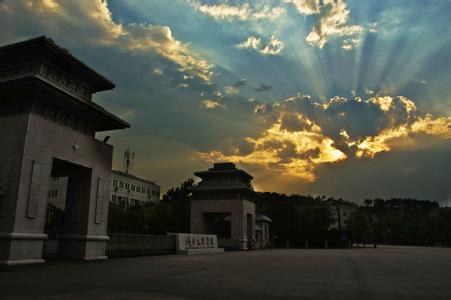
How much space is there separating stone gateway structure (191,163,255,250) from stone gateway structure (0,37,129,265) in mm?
26542

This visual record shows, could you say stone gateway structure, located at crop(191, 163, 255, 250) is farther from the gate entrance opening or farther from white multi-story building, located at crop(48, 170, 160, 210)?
white multi-story building, located at crop(48, 170, 160, 210)

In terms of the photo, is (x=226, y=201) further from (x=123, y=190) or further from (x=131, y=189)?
(x=131, y=189)

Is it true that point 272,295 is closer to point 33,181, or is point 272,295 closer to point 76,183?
point 33,181

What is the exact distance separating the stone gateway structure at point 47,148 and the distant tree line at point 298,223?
96.6 ft

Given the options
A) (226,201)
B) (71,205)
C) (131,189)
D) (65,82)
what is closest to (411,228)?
(226,201)

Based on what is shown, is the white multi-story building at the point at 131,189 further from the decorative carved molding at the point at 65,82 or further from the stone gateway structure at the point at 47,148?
the decorative carved molding at the point at 65,82

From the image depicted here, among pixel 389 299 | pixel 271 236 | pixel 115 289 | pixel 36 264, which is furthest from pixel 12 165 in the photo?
pixel 271 236

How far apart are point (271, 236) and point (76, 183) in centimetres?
5550

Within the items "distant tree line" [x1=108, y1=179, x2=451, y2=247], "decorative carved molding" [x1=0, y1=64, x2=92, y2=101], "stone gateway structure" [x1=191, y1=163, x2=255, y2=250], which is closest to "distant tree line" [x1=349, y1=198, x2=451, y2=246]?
"distant tree line" [x1=108, y1=179, x2=451, y2=247]

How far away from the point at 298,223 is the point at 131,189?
141ft

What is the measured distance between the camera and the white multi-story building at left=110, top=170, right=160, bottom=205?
287ft

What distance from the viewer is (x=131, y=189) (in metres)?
94.9

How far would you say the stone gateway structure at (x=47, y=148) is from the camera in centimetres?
1630

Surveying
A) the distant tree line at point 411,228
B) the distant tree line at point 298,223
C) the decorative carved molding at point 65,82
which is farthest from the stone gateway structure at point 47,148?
the distant tree line at point 411,228
